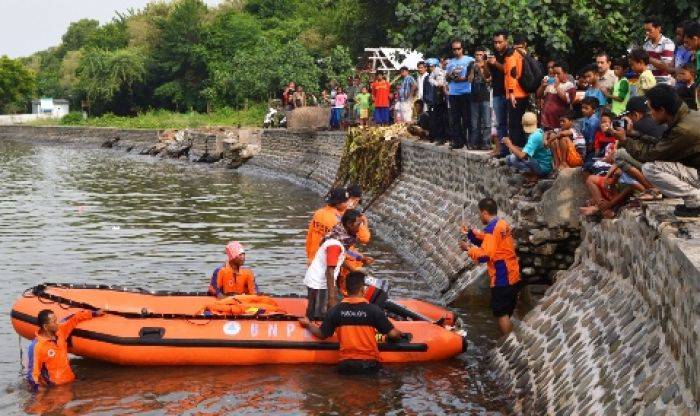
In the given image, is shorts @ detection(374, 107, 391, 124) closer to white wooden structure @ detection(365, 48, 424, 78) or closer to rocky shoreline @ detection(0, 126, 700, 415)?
white wooden structure @ detection(365, 48, 424, 78)

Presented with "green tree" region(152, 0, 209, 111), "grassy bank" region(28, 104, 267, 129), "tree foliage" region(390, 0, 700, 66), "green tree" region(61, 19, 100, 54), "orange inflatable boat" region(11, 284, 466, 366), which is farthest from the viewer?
"green tree" region(61, 19, 100, 54)

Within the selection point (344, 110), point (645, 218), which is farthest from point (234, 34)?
point (645, 218)

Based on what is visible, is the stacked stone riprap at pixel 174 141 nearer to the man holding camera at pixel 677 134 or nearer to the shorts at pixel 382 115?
the shorts at pixel 382 115

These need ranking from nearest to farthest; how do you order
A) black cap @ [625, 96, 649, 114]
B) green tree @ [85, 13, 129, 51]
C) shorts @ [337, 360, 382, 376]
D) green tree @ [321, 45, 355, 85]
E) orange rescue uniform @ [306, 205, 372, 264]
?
black cap @ [625, 96, 649, 114], shorts @ [337, 360, 382, 376], orange rescue uniform @ [306, 205, 372, 264], green tree @ [321, 45, 355, 85], green tree @ [85, 13, 129, 51]

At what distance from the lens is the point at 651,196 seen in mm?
9141

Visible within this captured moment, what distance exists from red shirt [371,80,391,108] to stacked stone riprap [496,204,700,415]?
15794 millimetres

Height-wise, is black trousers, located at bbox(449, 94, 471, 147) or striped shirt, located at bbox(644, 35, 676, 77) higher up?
striped shirt, located at bbox(644, 35, 676, 77)

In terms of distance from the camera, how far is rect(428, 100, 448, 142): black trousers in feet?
64.3

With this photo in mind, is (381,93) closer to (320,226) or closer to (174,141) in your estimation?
(320,226)

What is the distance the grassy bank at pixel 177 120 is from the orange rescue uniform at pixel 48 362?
39.6 metres

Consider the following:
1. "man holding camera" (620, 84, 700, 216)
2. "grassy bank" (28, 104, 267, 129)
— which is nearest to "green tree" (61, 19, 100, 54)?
"grassy bank" (28, 104, 267, 129)

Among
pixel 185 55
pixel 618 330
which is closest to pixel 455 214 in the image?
pixel 618 330

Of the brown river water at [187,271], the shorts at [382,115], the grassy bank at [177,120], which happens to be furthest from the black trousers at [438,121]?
the grassy bank at [177,120]

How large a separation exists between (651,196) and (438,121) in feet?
36.4
